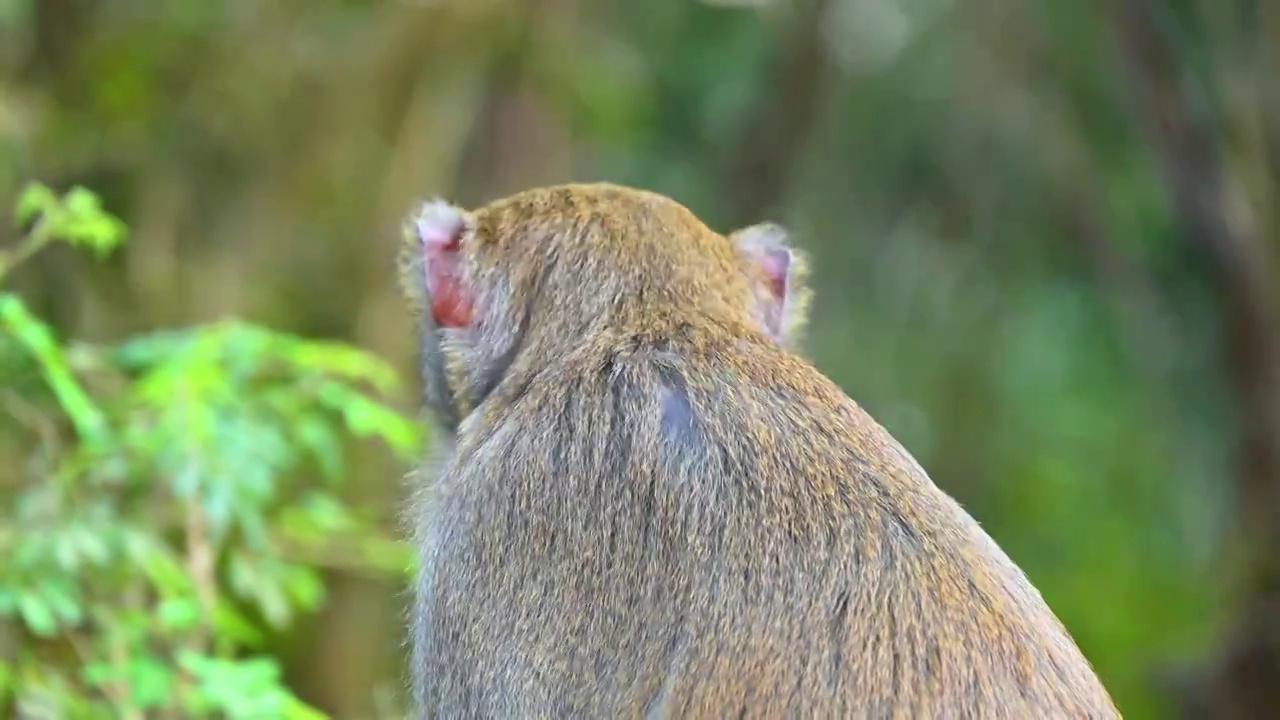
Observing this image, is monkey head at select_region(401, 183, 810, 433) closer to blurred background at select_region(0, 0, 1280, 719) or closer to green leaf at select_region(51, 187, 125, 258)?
green leaf at select_region(51, 187, 125, 258)

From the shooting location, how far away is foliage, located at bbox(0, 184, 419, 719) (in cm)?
230

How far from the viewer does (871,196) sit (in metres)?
8.52

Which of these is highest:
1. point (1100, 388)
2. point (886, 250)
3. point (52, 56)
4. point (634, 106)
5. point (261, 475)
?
point (886, 250)

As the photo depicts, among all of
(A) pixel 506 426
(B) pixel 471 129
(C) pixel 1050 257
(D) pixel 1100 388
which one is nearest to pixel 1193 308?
(C) pixel 1050 257

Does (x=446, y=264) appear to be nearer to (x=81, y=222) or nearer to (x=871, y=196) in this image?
(x=81, y=222)

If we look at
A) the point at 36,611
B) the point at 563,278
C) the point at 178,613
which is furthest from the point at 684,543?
the point at 36,611

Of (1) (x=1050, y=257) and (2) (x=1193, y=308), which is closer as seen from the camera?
(2) (x=1193, y=308)

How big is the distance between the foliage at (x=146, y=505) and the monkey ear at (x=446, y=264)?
0.98 ft

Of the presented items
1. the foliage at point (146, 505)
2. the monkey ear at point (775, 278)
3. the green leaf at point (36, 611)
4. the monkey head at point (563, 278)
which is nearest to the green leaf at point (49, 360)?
the foliage at point (146, 505)

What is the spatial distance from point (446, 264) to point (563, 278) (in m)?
0.23

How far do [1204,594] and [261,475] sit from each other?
23.5 ft

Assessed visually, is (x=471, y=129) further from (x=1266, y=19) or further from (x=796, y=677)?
(x=796, y=677)

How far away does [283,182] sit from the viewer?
4949mm

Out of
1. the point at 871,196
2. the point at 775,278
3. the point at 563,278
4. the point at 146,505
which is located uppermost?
the point at 871,196
